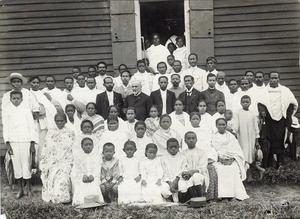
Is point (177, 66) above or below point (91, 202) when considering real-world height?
above

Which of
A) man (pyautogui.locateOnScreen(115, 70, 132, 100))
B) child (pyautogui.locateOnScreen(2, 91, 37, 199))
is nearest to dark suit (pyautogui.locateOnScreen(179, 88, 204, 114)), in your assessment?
man (pyautogui.locateOnScreen(115, 70, 132, 100))

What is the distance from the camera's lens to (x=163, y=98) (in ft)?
23.1

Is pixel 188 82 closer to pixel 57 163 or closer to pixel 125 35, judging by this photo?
pixel 125 35

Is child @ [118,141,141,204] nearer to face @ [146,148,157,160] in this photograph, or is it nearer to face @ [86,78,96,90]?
face @ [146,148,157,160]

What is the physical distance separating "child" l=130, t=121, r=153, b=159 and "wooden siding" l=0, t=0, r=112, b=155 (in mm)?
2282

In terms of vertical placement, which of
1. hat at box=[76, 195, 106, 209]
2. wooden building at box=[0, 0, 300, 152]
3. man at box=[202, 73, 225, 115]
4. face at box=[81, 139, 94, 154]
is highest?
wooden building at box=[0, 0, 300, 152]

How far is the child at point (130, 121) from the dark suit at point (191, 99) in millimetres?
947

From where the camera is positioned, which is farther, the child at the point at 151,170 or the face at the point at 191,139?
the face at the point at 191,139

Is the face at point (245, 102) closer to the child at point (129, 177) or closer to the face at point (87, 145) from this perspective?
the child at point (129, 177)

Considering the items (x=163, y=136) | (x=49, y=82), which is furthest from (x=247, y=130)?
(x=49, y=82)

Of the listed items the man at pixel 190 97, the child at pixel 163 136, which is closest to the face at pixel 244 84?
the man at pixel 190 97

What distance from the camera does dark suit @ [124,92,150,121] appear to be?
274 inches

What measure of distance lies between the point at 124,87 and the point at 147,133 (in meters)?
1.16

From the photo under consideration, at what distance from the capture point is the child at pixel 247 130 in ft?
A: 22.5
